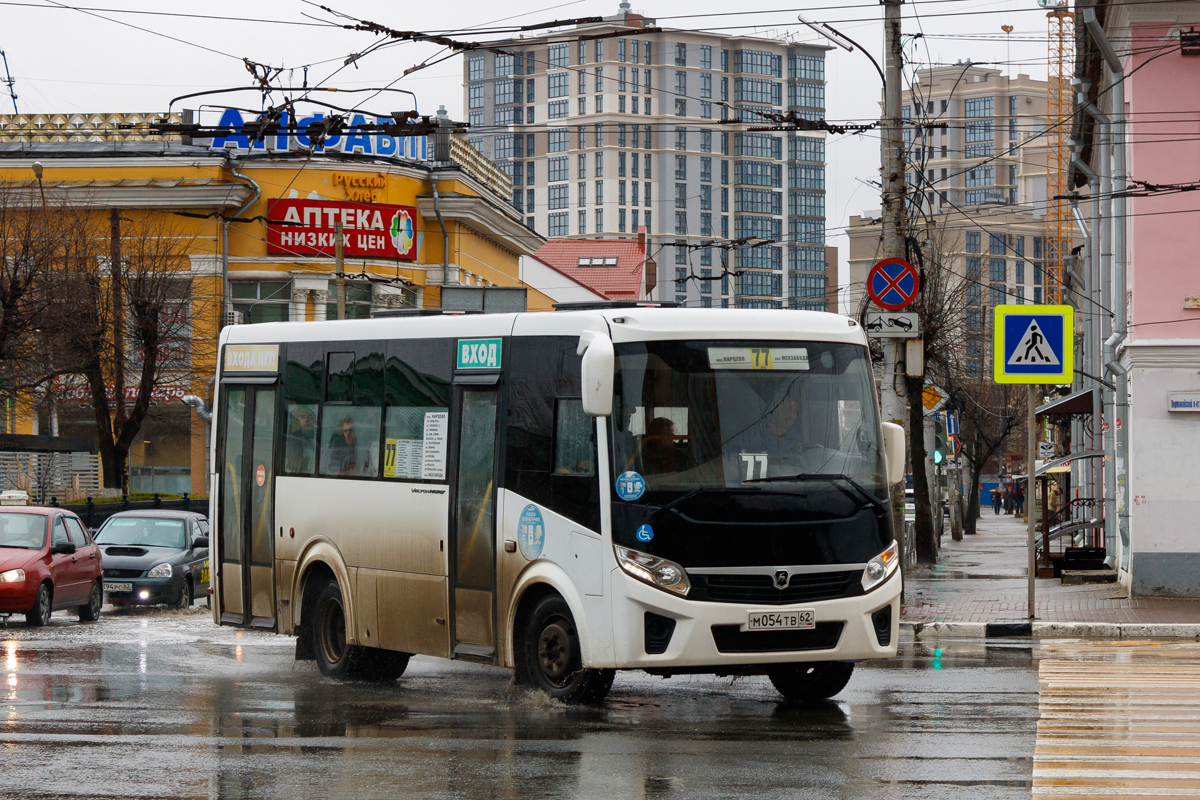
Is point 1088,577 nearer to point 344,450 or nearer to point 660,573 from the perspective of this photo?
point 344,450

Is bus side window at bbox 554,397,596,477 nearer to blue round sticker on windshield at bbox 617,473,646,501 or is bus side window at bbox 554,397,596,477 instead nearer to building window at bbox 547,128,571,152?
blue round sticker on windshield at bbox 617,473,646,501

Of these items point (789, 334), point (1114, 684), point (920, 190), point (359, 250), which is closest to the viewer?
point (789, 334)

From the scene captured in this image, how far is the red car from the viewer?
18875 millimetres

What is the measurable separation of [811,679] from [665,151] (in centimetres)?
17940

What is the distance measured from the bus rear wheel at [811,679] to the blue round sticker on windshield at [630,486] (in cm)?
165

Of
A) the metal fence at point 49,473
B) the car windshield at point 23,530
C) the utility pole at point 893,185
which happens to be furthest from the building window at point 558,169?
the car windshield at point 23,530

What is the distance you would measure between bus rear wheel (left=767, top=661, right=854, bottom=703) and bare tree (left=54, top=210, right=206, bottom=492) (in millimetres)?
26886

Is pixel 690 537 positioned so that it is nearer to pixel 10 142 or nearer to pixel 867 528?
pixel 867 528

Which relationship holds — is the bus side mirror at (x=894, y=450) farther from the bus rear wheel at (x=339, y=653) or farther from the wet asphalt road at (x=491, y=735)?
the bus rear wheel at (x=339, y=653)

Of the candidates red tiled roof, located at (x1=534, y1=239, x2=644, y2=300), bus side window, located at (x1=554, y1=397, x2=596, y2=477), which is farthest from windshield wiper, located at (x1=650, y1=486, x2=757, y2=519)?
red tiled roof, located at (x1=534, y1=239, x2=644, y2=300)

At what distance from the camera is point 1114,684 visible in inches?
458

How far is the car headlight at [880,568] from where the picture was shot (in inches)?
420

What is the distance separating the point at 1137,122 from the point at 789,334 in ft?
38.8

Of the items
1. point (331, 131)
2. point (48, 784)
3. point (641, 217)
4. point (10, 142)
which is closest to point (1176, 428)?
point (331, 131)
